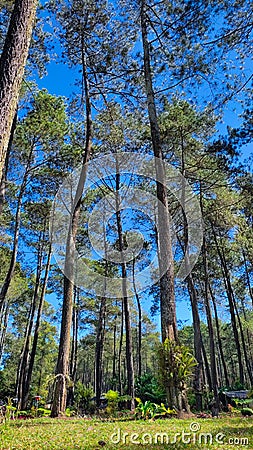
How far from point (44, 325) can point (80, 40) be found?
2036 centimetres

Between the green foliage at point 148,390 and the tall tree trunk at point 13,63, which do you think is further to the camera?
the green foliage at point 148,390

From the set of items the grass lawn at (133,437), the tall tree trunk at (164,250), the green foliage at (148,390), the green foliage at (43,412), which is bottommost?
the grass lawn at (133,437)

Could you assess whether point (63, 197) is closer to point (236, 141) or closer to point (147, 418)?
point (236, 141)

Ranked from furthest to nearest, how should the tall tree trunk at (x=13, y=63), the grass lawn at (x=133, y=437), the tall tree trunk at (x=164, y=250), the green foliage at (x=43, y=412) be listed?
the green foliage at (x=43, y=412)
the tall tree trunk at (x=164, y=250)
the grass lawn at (x=133, y=437)
the tall tree trunk at (x=13, y=63)

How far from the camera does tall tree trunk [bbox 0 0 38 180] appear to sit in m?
3.05

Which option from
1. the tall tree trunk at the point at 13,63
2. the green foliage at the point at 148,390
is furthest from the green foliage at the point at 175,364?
the green foliage at the point at 148,390

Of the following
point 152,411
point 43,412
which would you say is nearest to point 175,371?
point 152,411

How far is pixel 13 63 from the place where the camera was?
11.2 feet

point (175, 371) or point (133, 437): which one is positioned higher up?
point (175, 371)

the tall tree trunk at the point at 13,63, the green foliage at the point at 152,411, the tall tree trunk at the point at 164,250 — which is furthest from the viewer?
the tall tree trunk at the point at 164,250

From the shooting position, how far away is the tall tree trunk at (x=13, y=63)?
3051mm

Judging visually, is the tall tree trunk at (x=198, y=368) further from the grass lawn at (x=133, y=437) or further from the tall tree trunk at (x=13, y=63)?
the tall tree trunk at (x=13, y=63)

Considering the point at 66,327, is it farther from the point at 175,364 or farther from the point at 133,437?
the point at 133,437

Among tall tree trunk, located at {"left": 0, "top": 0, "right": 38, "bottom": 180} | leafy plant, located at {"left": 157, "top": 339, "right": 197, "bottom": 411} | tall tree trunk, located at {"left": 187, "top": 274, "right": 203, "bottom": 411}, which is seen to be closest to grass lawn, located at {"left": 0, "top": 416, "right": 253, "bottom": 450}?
leafy plant, located at {"left": 157, "top": 339, "right": 197, "bottom": 411}
